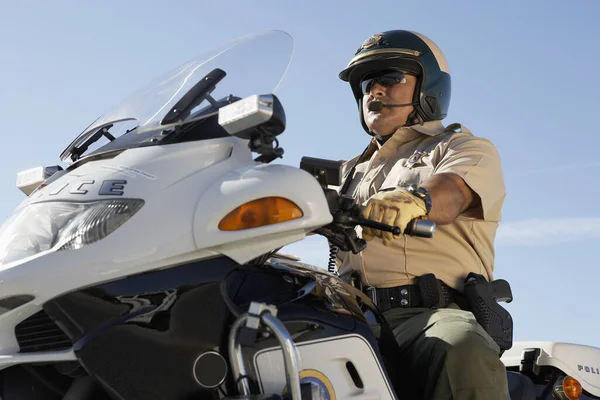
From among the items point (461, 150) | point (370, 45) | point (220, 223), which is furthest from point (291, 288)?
point (370, 45)

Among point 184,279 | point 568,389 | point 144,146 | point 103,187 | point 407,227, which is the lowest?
point 568,389

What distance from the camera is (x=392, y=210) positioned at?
8.02 ft

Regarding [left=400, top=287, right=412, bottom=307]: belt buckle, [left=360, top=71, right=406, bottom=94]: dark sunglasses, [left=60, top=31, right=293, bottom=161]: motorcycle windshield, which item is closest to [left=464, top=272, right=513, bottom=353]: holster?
[left=400, top=287, right=412, bottom=307]: belt buckle

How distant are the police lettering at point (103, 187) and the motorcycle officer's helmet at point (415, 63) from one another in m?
2.07

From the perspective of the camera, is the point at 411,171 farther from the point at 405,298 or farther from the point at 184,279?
the point at 184,279

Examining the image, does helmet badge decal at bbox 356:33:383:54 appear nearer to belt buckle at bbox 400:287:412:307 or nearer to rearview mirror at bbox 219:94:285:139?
belt buckle at bbox 400:287:412:307

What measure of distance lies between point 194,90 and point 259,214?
1.95 ft

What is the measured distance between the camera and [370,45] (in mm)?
4020

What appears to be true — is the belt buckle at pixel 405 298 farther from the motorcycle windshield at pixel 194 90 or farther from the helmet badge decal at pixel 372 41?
the helmet badge decal at pixel 372 41

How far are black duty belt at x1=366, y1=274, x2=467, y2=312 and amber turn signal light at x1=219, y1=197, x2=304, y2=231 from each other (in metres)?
1.25

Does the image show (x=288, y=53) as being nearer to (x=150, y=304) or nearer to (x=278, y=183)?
(x=278, y=183)

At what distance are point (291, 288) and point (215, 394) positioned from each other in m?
0.41

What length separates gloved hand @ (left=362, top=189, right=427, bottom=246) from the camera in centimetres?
244

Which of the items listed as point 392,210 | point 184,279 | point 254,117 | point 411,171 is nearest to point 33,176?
point 184,279
